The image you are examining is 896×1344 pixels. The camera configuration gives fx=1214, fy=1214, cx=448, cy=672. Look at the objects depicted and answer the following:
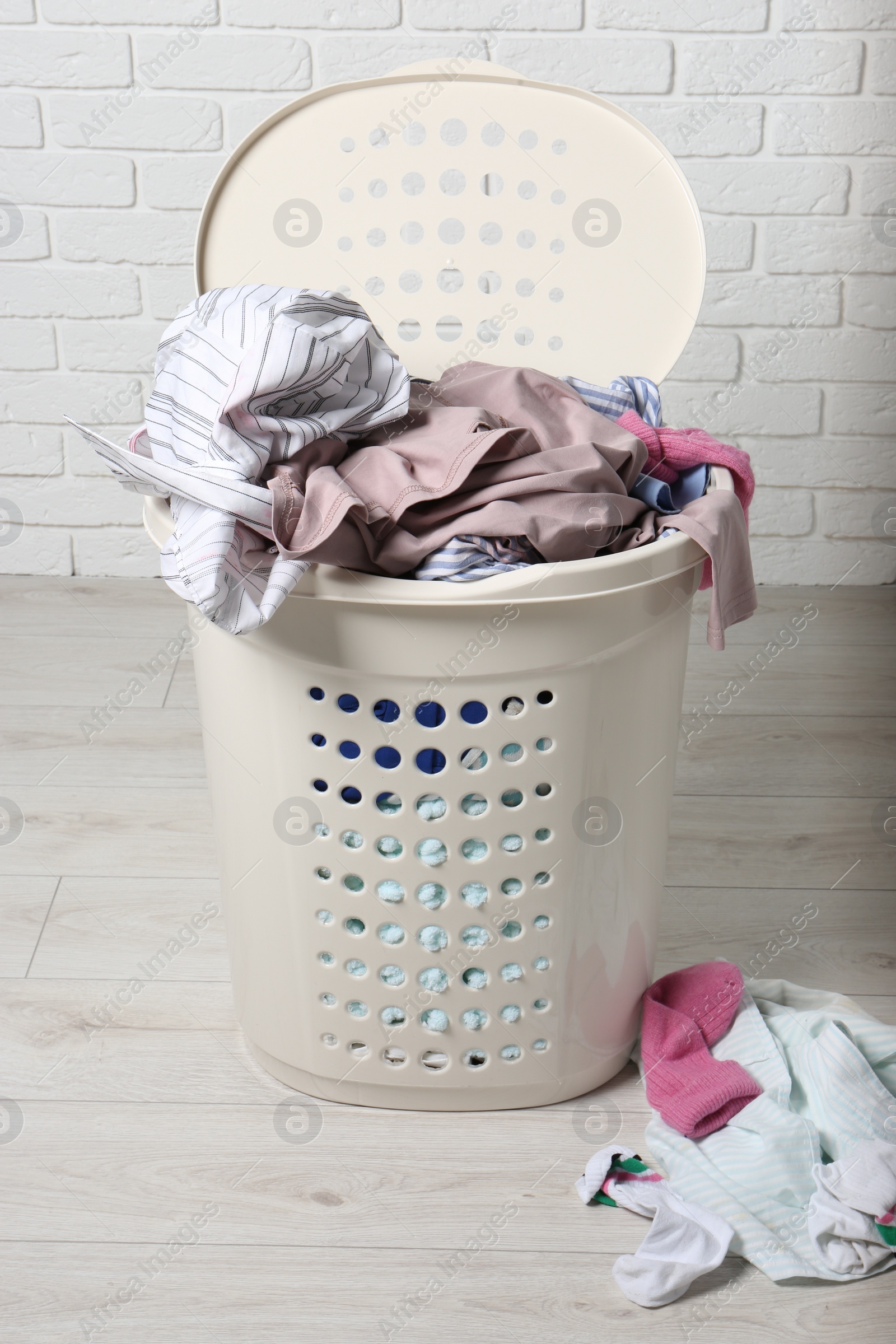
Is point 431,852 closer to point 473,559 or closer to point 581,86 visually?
point 473,559

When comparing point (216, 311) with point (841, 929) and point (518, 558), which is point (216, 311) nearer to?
point (518, 558)

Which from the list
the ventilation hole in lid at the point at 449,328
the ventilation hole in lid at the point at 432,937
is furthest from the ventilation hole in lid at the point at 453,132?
the ventilation hole in lid at the point at 432,937

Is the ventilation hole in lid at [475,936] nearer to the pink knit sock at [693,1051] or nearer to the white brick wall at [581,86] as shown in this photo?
the pink knit sock at [693,1051]

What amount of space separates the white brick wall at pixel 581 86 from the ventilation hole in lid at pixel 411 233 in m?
0.67

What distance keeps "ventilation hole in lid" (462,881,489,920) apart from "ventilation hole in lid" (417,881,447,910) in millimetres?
12

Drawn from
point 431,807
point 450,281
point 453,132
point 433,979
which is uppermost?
point 453,132

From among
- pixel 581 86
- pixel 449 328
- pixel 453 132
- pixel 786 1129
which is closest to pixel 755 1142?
pixel 786 1129

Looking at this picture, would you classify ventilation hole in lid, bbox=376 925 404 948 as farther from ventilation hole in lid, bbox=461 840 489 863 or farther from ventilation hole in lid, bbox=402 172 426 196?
ventilation hole in lid, bbox=402 172 426 196

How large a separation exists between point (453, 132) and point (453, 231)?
7cm

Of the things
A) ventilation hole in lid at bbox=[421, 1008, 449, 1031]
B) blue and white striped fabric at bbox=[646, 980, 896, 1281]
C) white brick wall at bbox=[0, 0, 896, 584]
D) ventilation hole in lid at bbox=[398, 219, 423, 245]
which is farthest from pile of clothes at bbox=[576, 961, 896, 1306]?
white brick wall at bbox=[0, 0, 896, 584]

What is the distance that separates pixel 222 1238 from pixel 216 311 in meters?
0.59

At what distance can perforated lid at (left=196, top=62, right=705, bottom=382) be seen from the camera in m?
0.91

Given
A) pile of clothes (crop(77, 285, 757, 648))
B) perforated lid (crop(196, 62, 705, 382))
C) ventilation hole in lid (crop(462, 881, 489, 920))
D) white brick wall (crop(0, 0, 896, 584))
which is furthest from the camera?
white brick wall (crop(0, 0, 896, 584))

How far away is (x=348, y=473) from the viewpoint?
2.45 ft
